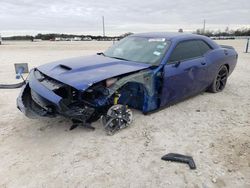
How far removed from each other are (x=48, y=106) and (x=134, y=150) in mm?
1423

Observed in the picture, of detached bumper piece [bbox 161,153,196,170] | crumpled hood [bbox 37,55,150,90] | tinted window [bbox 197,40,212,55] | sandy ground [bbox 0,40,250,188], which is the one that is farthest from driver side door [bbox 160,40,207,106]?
detached bumper piece [bbox 161,153,196,170]

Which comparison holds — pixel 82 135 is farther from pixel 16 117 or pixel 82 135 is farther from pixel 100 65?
pixel 16 117

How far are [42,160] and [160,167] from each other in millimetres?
1513

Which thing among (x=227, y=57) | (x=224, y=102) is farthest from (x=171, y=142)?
(x=227, y=57)

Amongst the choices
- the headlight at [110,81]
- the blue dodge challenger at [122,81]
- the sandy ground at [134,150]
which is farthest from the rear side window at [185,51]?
the headlight at [110,81]

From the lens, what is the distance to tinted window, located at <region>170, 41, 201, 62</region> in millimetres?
4535

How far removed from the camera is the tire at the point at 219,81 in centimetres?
582

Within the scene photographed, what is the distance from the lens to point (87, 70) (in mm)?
3746

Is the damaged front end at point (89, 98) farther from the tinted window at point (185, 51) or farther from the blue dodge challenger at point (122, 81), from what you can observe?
the tinted window at point (185, 51)

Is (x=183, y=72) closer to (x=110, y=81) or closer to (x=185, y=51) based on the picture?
(x=185, y=51)

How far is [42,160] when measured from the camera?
10.2ft

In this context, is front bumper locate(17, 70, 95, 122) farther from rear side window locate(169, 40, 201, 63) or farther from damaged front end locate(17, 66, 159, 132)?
rear side window locate(169, 40, 201, 63)

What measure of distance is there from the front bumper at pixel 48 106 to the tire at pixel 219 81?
351cm

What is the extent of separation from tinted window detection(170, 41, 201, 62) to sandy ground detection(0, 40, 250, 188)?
1027 millimetres
